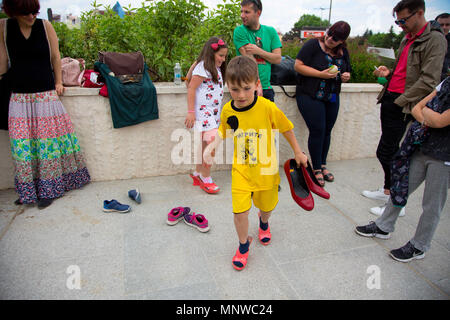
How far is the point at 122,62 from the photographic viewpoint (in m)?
3.57

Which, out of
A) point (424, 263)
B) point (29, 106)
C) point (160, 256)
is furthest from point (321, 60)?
point (29, 106)

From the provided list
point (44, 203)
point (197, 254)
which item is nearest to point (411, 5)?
point (197, 254)

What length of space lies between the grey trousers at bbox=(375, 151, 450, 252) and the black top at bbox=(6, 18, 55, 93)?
3.67 m

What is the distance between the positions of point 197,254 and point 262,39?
2.56 metres

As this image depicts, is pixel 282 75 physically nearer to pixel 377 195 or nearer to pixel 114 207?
pixel 377 195

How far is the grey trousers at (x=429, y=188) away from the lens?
2205 millimetres

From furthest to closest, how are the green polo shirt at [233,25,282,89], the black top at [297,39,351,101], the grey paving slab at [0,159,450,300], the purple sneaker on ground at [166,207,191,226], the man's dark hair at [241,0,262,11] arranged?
the black top at [297,39,351,101] → the green polo shirt at [233,25,282,89] → the man's dark hair at [241,0,262,11] → the purple sneaker on ground at [166,207,191,226] → the grey paving slab at [0,159,450,300]

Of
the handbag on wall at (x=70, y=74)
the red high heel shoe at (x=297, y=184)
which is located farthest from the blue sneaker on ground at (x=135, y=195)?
the red high heel shoe at (x=297, y=184)

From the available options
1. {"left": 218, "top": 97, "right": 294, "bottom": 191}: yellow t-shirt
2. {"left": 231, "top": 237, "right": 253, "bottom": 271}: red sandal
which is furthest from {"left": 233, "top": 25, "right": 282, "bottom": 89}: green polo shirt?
{"left": 231, "top": 237, "right": 253, "bottom": 271}: red sandal

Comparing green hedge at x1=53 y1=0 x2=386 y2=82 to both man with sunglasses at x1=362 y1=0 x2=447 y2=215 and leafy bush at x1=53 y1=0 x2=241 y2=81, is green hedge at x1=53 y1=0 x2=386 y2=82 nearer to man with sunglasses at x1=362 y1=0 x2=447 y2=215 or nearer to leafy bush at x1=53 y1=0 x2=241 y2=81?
leafy bush at x1=53 y1=0 x2=241 y2=81

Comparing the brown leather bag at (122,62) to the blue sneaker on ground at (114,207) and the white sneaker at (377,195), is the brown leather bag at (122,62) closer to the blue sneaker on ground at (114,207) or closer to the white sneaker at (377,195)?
the blue sneaker on ground at (114,207)

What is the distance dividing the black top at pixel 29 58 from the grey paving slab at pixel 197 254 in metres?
1.30

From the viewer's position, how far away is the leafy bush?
457cm

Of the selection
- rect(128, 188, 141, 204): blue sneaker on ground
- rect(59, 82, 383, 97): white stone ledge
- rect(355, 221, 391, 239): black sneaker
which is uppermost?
rect(59, 82, 383, 97): white stone ledge
